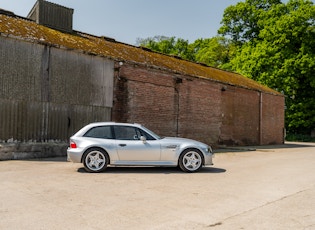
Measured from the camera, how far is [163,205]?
6066 mm

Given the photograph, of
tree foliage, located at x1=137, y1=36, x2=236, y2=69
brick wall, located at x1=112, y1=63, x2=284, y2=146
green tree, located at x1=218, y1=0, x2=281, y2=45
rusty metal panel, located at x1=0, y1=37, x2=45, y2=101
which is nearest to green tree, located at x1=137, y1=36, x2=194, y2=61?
tree foliage, located at x1=137, y1=36, x2=236, y2=69

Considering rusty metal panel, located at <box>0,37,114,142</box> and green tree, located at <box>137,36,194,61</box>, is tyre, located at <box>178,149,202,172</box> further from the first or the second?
green tree, located at <box>137,36,194,61</box>

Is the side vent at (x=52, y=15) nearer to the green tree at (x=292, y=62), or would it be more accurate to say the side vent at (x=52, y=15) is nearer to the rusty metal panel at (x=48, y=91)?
the rusty metal panel at (x=48, y=91)

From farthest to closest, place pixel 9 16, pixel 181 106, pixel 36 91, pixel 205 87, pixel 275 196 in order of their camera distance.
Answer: pixel 205 87 → pixel 181 106 → pixel 9 16 → pixel 36 91 → pixel 275 196

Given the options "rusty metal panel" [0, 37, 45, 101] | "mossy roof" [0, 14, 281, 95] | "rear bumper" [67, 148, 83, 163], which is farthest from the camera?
"mossy roof" [0, 14, 281, 95]

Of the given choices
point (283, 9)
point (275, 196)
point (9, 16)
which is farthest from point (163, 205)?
point (283, 9)

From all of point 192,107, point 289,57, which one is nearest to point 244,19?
point 289,57

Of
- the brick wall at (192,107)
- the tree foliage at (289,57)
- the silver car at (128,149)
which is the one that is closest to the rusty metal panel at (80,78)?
the brick wall at (192,107)

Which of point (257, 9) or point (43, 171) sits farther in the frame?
point (257, 9)

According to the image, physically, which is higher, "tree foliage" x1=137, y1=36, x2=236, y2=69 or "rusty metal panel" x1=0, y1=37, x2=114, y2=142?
"tree foliage" x1=137, y1=36, x2=236, y2=69

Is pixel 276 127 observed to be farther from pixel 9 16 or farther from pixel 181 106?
pixel 9 16

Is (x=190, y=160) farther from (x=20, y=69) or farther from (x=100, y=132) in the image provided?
(x=20, y=69)

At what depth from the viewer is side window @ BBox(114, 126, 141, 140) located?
10.0m

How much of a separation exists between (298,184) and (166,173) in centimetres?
347
